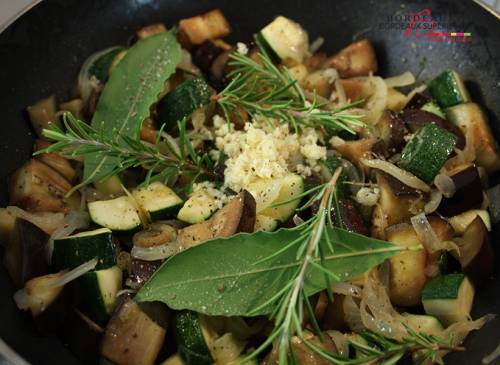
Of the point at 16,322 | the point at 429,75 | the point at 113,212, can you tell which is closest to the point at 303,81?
the point at 429,75

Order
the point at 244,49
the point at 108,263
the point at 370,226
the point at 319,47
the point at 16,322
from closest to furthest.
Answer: the point at 16,322
the point at 108,263
the point at 370,226
the point at 244,49
the point at 319,47

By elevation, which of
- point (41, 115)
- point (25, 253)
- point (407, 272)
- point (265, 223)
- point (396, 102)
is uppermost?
point (41, 115)

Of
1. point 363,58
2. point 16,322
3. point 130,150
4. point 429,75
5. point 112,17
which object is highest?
point 112,17

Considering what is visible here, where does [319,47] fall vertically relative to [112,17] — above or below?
below

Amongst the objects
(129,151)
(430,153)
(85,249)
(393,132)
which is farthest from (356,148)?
(85,249)

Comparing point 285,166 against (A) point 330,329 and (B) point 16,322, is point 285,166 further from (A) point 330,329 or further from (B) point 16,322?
(B) point 16,322

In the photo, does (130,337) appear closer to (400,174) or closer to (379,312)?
(379,312)
